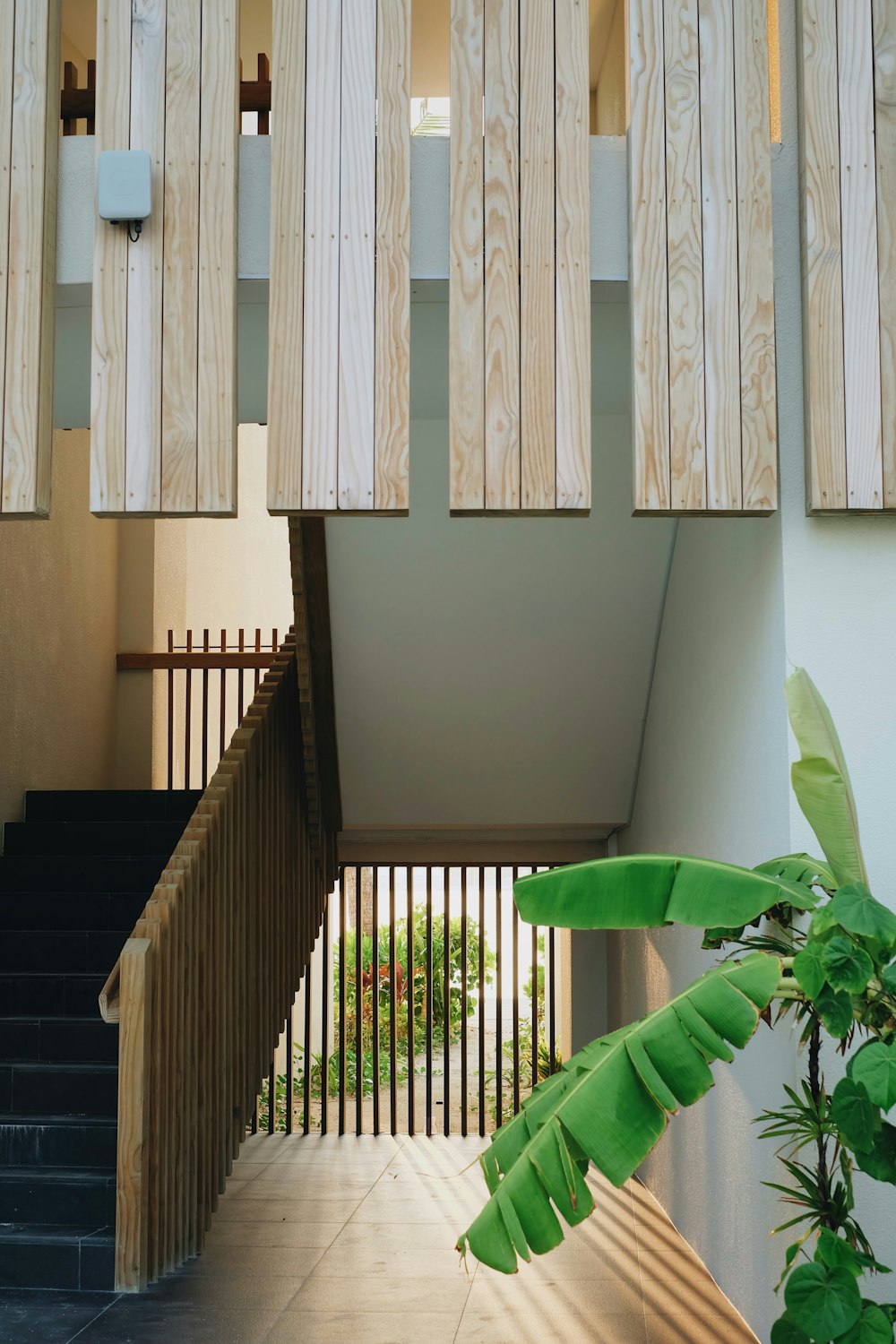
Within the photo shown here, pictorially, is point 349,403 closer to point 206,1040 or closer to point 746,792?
point 746,792

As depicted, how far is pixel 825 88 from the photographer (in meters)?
3.44

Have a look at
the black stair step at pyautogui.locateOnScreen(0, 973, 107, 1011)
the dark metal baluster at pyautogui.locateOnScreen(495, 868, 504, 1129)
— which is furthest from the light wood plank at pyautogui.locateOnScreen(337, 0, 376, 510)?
the dark metal baluster at pyautogui.locateOnScreen(495, 868, 504, 1129)

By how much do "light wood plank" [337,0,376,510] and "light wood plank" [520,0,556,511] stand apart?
41cm

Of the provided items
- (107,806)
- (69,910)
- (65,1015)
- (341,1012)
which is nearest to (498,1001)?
(341,1012)

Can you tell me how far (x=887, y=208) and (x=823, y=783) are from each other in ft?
5.47

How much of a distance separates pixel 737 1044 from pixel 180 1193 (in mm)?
2789

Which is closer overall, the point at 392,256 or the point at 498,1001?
the point at 392,256

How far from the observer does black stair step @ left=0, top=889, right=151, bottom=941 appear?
19.6 ft

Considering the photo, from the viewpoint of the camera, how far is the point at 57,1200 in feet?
14.6

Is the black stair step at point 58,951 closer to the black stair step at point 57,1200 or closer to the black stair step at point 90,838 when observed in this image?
the black stair step at point 90,838

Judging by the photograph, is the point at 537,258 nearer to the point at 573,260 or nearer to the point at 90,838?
the point at 573,260

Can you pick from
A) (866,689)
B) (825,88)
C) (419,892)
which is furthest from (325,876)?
(419,892)

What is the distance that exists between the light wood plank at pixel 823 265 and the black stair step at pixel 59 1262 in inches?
128

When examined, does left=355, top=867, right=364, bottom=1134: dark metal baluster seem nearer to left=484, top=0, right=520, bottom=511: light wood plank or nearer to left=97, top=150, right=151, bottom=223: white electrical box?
left=484, top=0, right=520, bottom=511: light wood plank
